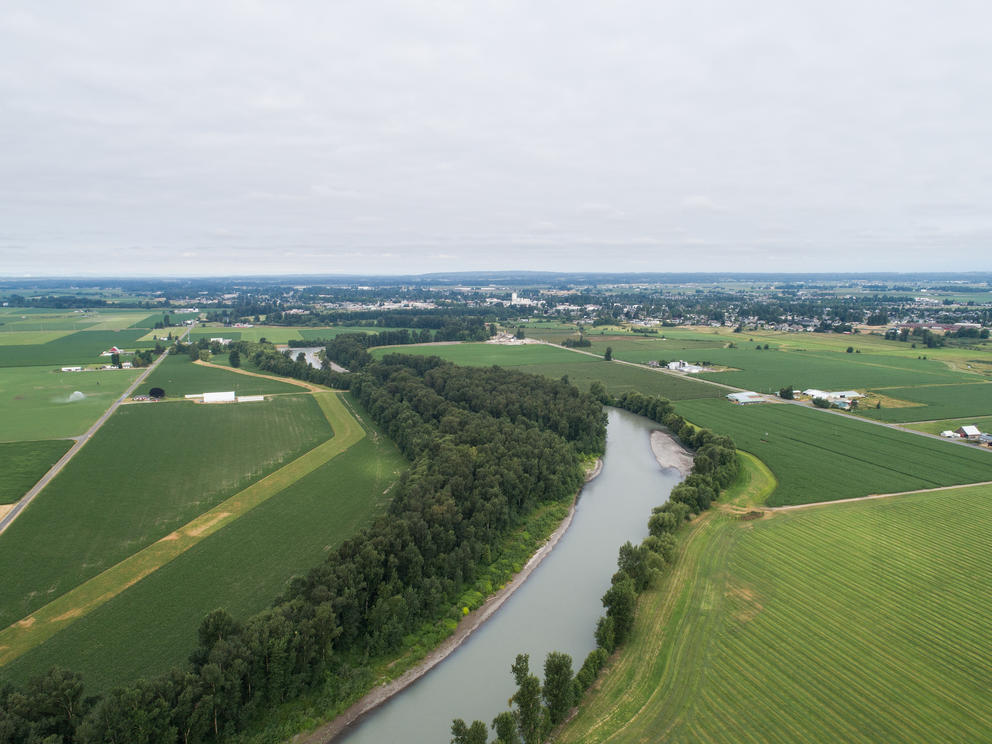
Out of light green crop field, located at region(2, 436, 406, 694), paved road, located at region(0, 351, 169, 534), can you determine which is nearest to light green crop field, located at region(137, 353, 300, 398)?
paved road, located at region(0, 351, 169, 534)

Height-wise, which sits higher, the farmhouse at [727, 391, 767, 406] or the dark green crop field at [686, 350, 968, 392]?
the dark green crop field at [686, 350, 968, 392]

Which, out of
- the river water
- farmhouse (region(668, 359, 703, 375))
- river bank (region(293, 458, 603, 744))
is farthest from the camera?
farmhouse (region(668, 359, 703, 375))

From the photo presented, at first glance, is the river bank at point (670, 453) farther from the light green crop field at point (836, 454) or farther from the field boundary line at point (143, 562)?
the field boundary line at point (143, 562)

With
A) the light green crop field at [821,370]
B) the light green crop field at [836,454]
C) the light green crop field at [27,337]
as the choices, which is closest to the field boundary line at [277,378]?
the light green crop field at [27,337]

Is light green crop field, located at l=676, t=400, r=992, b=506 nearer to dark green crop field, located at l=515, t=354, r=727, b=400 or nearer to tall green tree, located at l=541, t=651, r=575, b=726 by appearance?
dark green crop field, located at l=515, t=354, r=727, b=400

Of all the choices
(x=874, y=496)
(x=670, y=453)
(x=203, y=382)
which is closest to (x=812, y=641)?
(x=874, y=496)

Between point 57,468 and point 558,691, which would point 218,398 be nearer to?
point 57,468

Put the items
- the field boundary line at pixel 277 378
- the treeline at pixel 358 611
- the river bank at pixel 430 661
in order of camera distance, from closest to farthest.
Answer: the treeline at pixel 358 611 < the river bank at pixel 430 661 < the field boundary line at pixel 277 378
